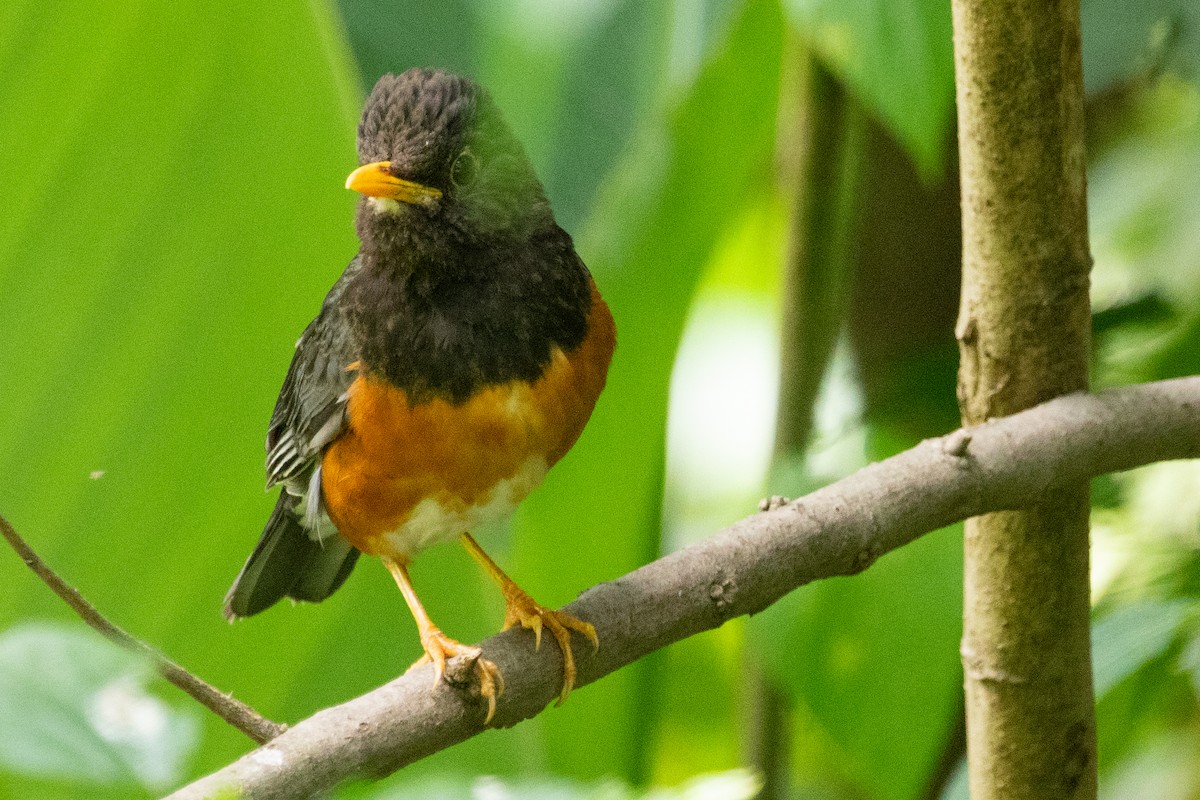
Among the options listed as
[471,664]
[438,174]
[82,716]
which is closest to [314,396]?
[438,174]

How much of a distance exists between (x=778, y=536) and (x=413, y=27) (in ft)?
3.34

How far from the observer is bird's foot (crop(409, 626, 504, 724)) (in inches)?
61.4

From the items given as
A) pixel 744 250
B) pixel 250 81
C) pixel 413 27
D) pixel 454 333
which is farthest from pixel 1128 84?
pixel 250 81

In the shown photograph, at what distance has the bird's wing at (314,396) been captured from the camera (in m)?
1.81

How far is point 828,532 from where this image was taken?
1816mm

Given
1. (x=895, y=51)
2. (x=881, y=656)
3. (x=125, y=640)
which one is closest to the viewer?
(x=125, y=640)

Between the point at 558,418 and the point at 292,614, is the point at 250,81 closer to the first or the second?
the point at 558,418

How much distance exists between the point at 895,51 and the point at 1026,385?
613 mm

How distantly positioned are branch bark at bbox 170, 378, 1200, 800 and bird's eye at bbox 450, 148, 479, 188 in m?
0.59

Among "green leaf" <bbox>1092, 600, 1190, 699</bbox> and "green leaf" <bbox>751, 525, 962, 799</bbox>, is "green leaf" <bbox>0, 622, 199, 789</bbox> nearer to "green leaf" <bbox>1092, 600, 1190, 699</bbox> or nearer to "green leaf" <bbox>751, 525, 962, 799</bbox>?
"green leaf" <bbox>1092, 600, 1190, 699</bbox>

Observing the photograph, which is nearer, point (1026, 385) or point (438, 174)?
point (438, 174)

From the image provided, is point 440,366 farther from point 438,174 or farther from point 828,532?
point 828,532

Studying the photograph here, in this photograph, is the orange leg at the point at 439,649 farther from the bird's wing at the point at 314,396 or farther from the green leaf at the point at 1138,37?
the green leaf at the point at 1138,37

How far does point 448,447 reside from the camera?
6.09 ft
